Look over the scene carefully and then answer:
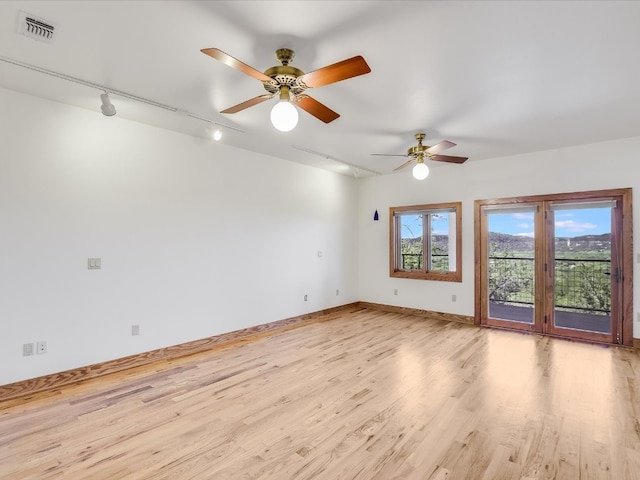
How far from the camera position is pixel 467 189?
571 cm

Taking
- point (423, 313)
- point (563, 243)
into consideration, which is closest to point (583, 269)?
point (563, 243)

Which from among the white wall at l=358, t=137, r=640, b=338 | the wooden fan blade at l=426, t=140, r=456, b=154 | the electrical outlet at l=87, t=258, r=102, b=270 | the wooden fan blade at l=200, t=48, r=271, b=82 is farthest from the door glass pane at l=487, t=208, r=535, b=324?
the electrical outlet at l=87, t=258, r=102, b=270

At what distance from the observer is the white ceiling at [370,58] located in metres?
2.00

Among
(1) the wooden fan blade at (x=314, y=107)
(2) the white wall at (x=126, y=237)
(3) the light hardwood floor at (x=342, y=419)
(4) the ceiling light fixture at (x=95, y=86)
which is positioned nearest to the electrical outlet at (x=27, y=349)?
(2) the white wall at (x=126, y=237)

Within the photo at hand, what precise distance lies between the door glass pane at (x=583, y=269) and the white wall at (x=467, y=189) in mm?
318

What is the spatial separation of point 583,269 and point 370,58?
4520 mm

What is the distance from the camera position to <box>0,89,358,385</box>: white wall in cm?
306

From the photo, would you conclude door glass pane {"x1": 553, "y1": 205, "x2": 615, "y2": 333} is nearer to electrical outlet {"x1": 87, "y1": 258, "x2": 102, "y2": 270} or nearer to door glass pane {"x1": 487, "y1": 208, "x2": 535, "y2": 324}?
door glass pane {"x1": 487, "y1": 208, "x2": 535, "y2": 324}

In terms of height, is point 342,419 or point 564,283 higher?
point 564,283

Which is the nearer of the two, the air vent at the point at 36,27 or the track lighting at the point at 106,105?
the air vent at the point at 36,27

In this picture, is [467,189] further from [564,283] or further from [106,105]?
[106,105]

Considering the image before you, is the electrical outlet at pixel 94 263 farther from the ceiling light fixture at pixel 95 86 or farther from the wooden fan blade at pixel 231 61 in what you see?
the wooden fan blade at pixel 231 61

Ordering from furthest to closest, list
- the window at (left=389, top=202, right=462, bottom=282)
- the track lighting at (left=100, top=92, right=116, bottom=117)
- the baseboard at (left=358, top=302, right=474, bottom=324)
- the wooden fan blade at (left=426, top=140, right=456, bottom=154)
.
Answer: the window at (left=389, top=202, right=462, bottom=282), the baseboard at (left=358, top=302, right=474, bottom=324), the wooden fan blade at (left=426, top=140, right=456, bottom=154), the track lighting at (left=100, top=92, right=116, bottom=117)

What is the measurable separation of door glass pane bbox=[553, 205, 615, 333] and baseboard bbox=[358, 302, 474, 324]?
4.37 ft
